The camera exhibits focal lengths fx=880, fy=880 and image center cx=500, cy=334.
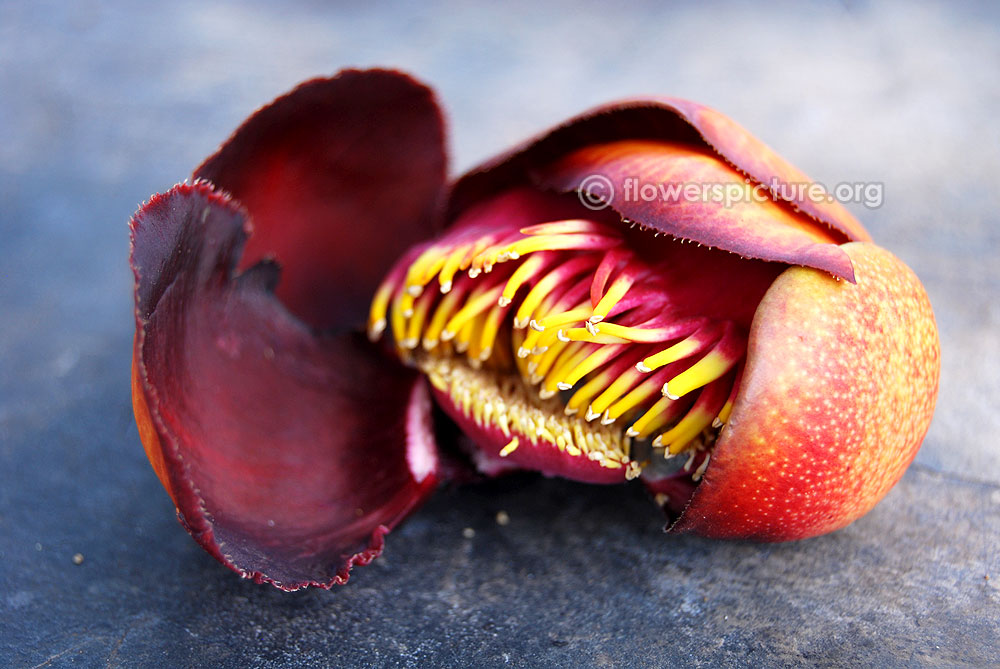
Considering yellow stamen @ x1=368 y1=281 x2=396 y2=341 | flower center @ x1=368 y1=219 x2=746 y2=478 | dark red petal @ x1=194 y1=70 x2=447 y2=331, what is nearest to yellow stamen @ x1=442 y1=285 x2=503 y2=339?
flower center @ x1=368 y1=219 x2=746 y2=478

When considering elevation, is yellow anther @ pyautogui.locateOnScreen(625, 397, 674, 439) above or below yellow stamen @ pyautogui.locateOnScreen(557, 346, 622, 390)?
below

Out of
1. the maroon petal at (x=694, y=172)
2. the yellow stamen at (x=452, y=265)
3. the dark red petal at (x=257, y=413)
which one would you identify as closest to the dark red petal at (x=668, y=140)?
the maroon petal at (x=694, y=172)

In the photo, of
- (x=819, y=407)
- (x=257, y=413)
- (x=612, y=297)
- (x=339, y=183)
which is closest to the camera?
(x=819, y=407)

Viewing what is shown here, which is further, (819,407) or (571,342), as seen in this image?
(571,342)

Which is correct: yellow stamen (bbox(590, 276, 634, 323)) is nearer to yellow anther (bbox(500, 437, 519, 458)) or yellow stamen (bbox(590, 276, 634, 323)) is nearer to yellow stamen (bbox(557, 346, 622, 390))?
yellow stamen (bbox(557, 346, 622, 390))

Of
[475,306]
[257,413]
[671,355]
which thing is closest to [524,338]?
[475,306]

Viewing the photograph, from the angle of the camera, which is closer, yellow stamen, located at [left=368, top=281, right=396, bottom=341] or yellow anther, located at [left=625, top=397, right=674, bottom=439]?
yellow anther, located at [left=625, top=397, right=674, bottom=439]

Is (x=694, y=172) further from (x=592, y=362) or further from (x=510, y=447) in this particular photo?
(x=510, y=447)

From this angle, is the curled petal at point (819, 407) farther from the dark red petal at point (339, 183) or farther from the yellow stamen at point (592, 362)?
the dark red petal at point (339, 183)
